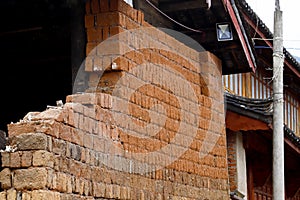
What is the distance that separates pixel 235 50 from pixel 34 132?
14.4 ft

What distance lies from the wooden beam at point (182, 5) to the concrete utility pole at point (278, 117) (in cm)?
351

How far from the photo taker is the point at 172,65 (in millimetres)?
8484

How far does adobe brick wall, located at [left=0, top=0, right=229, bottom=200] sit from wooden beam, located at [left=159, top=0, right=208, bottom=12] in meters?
0.52

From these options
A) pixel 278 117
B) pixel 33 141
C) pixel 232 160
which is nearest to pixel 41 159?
pixel 33 141

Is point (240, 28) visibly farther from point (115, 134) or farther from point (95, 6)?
point (115, 134)

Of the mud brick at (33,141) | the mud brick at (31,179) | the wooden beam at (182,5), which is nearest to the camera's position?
the mud brick at (31,179)

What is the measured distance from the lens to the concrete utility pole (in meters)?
12.0

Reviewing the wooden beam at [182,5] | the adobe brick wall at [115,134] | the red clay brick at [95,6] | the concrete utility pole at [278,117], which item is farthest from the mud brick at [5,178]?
the concrete utility pole at [278,117]

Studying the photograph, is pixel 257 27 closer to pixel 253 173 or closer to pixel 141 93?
pixel 253 173

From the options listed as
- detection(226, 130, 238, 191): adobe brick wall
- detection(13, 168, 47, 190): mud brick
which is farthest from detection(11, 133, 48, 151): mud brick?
detection(226, 130, 238, 191): adobe brick wall

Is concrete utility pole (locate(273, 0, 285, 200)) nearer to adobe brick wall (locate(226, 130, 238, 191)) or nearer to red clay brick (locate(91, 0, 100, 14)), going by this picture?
adobe brick wall (locate(226, 130, 238, 191))

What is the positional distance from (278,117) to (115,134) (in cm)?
→ 581

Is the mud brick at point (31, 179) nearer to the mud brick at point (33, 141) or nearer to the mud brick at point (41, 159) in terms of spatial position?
the mud brick at point (41, 159)

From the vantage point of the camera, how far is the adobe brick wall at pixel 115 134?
5781mm
